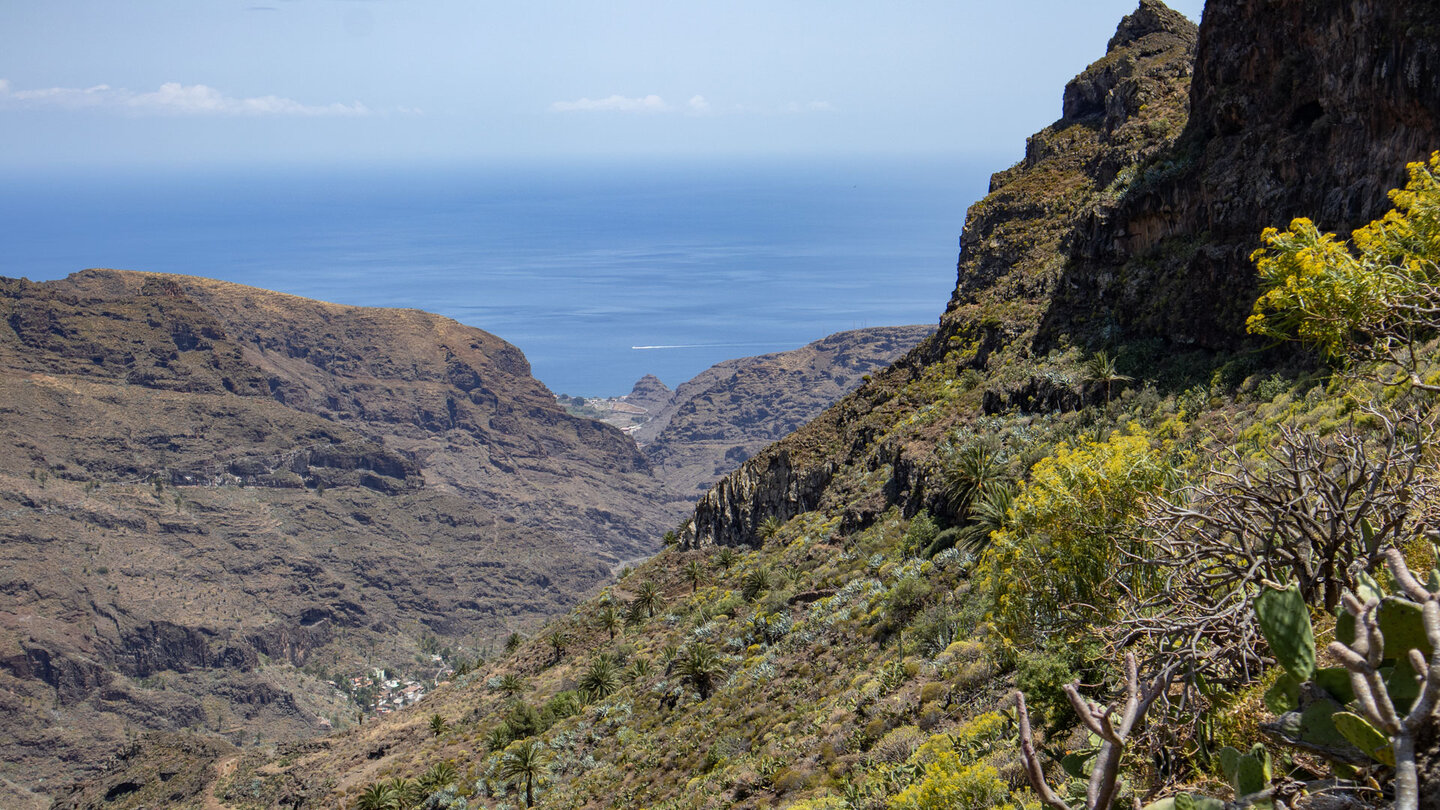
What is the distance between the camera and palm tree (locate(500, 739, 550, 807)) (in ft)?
103

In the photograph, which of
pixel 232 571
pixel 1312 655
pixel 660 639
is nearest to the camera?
pixel 1312 655

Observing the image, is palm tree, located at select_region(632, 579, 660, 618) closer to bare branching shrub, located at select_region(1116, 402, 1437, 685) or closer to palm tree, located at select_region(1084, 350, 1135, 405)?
palm tree, located at select_region(1084, 350, 1135, 405)

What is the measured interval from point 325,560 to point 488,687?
11914cm

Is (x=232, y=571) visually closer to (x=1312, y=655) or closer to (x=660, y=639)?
(x=660, y=639)

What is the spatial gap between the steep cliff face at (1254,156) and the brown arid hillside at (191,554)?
102 meters

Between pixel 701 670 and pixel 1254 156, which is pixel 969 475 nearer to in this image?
pixel 701 670

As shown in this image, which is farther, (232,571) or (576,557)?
(576,557)

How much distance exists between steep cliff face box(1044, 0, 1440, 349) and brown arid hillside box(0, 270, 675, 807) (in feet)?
335

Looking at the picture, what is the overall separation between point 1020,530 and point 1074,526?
5.20 ft

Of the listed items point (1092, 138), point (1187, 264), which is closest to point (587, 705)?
point (1187, 264)

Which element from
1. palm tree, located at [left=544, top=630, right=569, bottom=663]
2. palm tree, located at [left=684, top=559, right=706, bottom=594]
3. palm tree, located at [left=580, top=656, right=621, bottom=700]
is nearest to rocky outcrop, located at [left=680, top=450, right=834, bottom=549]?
palm tree, located at [left=684, top=559, right=706, bottom=594]

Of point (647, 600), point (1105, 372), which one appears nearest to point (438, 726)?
point (647, 600)

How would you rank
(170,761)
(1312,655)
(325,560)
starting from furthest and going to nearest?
(325,560)
(170,761)
(1312,655)

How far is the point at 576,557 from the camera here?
19100 centimetres
